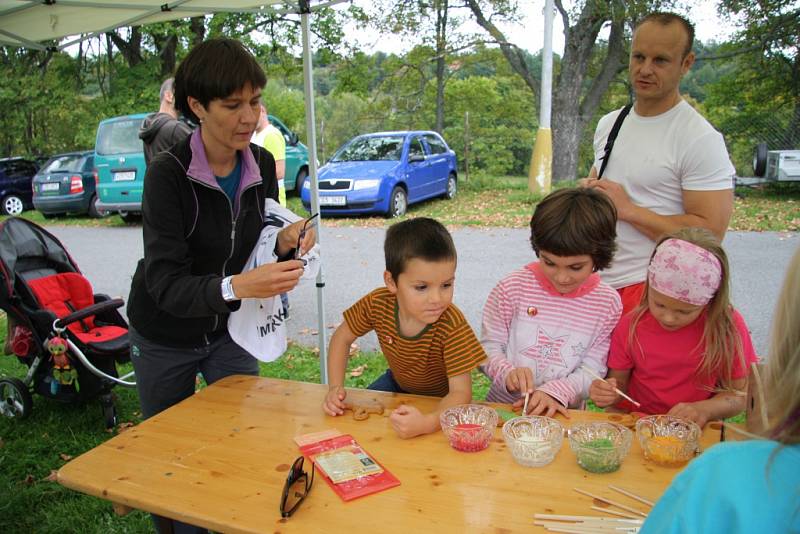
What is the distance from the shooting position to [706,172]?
7.19 ft

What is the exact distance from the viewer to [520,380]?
1.94 meters

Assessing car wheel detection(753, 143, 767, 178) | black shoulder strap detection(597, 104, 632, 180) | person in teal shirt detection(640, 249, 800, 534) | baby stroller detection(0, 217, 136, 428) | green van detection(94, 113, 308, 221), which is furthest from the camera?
car wheel detection(753, 143, 767, 178)

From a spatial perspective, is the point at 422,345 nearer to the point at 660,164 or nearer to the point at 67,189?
the point at 660,164

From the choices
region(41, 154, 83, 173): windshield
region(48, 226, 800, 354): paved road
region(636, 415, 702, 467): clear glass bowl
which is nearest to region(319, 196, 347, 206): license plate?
region(48, 226, 800, 354): paved road

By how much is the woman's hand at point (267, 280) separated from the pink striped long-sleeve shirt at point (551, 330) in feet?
2.39

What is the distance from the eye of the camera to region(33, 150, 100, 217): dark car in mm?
12508

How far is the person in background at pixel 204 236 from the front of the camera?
1.87 m

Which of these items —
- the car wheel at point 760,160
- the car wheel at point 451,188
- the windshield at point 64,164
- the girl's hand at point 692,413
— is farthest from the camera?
the windshield at point 64,164

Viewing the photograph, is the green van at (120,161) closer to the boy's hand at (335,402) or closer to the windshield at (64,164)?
the windshield at (64,164)

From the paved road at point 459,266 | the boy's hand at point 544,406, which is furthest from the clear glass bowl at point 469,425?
the paved road at point 459,266

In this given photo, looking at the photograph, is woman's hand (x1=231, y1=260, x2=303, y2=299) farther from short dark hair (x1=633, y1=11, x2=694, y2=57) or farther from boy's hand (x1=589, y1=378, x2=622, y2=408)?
short dark hair (x1=633, y1=11, x2=694, y2=57)

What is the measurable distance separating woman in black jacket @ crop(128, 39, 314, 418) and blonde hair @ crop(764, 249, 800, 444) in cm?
134

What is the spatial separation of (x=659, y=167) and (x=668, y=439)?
3.63ft

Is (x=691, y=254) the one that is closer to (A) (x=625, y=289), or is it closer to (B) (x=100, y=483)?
(A) (x=625, y=289)
